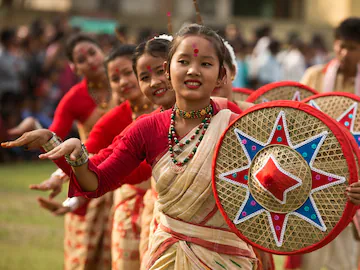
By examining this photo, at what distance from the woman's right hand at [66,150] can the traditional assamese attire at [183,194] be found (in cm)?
19

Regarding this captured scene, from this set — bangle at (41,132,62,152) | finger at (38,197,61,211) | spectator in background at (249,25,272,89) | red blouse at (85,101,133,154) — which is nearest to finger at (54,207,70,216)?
finger at (38,197,61,211)

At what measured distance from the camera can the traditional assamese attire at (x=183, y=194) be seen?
3.45 m

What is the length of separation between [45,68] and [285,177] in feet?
36.8

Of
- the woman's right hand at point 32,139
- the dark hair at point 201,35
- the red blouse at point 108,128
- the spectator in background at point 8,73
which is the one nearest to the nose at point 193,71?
the dark hair at point 201,35

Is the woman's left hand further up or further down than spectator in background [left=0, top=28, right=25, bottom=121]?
further up

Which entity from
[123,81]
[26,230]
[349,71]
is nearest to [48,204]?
[123,81]

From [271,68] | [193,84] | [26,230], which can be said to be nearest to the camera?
[193,84]

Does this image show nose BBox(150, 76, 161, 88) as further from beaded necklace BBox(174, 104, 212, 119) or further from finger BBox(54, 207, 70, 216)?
finger BBox(54, 207, 70, 216)

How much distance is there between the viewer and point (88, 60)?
6086mm

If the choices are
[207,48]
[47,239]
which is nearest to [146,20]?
[47,239]

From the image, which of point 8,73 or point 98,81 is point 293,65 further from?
point 98,81

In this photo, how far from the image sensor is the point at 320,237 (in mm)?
3250

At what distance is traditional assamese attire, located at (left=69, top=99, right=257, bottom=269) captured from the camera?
3.45m

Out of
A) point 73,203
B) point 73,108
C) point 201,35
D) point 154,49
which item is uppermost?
point 201,35
